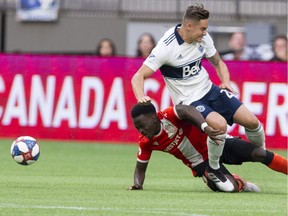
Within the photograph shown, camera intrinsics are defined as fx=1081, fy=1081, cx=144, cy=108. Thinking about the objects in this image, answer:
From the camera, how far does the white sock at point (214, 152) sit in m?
11.5

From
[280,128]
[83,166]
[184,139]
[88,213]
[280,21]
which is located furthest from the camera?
[280,21]

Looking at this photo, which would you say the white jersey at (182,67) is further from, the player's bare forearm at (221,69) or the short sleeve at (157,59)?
the player's bare forearm at (221,69)

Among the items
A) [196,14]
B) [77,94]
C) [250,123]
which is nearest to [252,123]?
[250,123]

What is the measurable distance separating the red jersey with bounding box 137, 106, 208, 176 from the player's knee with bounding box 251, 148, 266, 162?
0.55 m

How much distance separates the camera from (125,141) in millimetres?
19094

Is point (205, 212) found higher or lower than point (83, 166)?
higher

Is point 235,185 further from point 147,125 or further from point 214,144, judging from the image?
point 147,125

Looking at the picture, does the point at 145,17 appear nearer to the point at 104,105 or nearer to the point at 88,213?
the point at 104,105

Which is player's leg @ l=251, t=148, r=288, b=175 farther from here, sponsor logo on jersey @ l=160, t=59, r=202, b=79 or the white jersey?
sponsor logo on jersey @ l=160, t=59, r=202, b=79

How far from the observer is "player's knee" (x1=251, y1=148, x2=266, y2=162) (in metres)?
11.7

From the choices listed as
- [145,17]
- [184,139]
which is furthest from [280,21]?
[184,139]

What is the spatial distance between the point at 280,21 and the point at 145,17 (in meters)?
3.33

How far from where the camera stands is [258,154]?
38.3ft

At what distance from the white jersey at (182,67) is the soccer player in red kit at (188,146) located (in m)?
0.29
